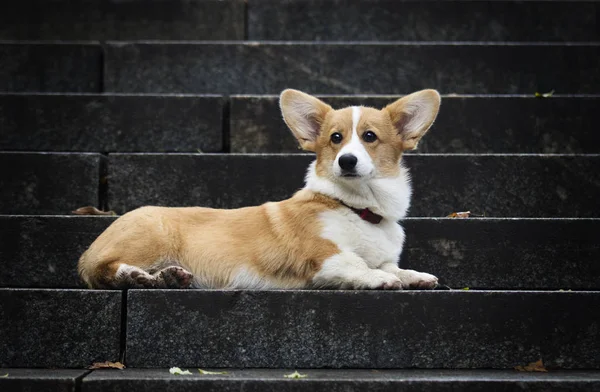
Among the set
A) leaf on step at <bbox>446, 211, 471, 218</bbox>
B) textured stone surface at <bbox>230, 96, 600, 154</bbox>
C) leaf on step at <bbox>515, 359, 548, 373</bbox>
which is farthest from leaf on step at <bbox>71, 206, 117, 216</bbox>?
leaf on step at <bbox>515, 359, 548, 373</bbox>

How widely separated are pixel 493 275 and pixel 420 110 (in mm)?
971

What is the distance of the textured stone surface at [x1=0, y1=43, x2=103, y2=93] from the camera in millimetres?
5918

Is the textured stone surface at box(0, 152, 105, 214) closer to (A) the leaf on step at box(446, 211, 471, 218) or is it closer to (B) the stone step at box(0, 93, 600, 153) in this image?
(B) the stone step at box(0, 93, 600, 153)

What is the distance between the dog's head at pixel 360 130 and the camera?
381 cm

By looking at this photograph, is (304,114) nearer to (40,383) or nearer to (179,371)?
(179,371)

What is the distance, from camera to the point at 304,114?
163 inches

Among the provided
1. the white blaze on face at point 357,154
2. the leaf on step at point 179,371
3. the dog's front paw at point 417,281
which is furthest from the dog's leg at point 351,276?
the leaf on step at point 179,371

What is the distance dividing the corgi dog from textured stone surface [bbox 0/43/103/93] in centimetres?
234

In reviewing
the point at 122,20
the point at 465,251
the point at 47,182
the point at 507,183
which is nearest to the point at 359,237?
the point at 465,251

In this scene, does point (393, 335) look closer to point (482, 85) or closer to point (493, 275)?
point (493, 275)

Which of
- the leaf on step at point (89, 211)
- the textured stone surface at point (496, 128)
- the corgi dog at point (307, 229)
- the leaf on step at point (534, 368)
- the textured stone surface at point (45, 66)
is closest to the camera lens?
the leaf on step at point (534, 368)

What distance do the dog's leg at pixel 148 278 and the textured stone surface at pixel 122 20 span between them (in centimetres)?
334

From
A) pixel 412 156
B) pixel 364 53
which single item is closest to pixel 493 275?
pixel 412 156

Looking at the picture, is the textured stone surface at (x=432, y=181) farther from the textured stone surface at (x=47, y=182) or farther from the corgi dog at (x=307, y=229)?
the corgi dog at (x=307, y=229)
